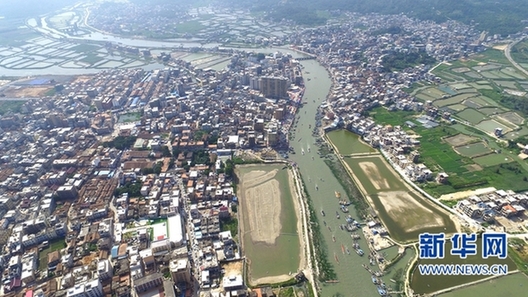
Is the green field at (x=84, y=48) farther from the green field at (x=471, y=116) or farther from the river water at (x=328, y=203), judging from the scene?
the green field at (x=471, y=116)

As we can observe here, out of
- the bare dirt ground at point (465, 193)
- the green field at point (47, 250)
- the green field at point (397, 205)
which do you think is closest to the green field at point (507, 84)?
the bare dirt ground at point (465, 193)

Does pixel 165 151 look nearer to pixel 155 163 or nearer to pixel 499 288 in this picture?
pixel 155 163

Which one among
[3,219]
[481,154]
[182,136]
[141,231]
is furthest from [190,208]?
[481,154]

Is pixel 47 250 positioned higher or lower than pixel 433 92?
lower

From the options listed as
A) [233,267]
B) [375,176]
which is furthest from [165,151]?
[375,176]

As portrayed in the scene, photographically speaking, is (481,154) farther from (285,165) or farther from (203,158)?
(203,158)
